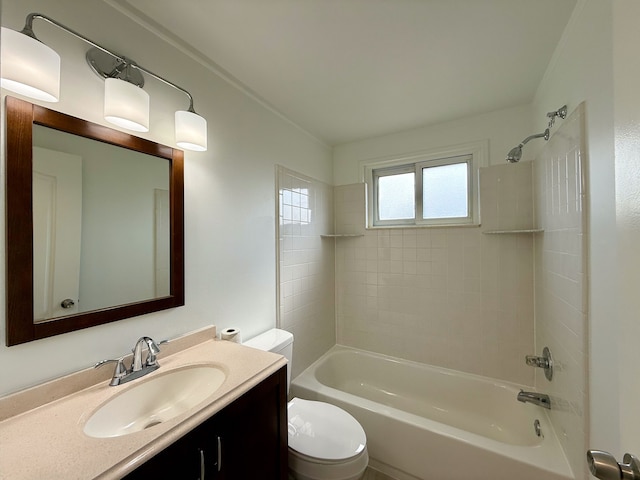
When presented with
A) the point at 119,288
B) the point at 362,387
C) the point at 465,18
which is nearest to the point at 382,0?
the point at 465,18

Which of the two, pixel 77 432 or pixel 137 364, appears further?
pixel 137 364

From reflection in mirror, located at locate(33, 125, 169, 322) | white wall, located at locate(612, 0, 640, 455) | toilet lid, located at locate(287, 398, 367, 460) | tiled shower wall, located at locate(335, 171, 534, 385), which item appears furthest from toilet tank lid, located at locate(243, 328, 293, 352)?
white wall, located at locate(612, 0, 640, 455)

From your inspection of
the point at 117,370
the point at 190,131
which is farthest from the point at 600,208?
the point at 117,370

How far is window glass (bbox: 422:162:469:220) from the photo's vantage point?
2.16 metres

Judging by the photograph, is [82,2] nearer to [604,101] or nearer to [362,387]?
[604,101]

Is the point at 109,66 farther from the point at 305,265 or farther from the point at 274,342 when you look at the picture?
the point at 305,265

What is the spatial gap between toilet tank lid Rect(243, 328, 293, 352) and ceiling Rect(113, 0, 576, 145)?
1610 mm

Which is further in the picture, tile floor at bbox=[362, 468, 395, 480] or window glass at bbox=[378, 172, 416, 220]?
window glass at bbox=[378, 172, 416, 220]

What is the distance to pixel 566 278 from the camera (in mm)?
1250

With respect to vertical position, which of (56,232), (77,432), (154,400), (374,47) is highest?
(374,47)

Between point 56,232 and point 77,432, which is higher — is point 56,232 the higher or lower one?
the higher one

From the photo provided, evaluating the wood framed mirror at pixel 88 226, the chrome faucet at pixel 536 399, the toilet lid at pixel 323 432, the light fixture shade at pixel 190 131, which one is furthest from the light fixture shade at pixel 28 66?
the chrome faucet at pixel 536 399

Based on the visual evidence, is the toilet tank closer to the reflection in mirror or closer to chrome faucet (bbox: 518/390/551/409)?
the reflection in mirror

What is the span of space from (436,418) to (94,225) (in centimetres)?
253
